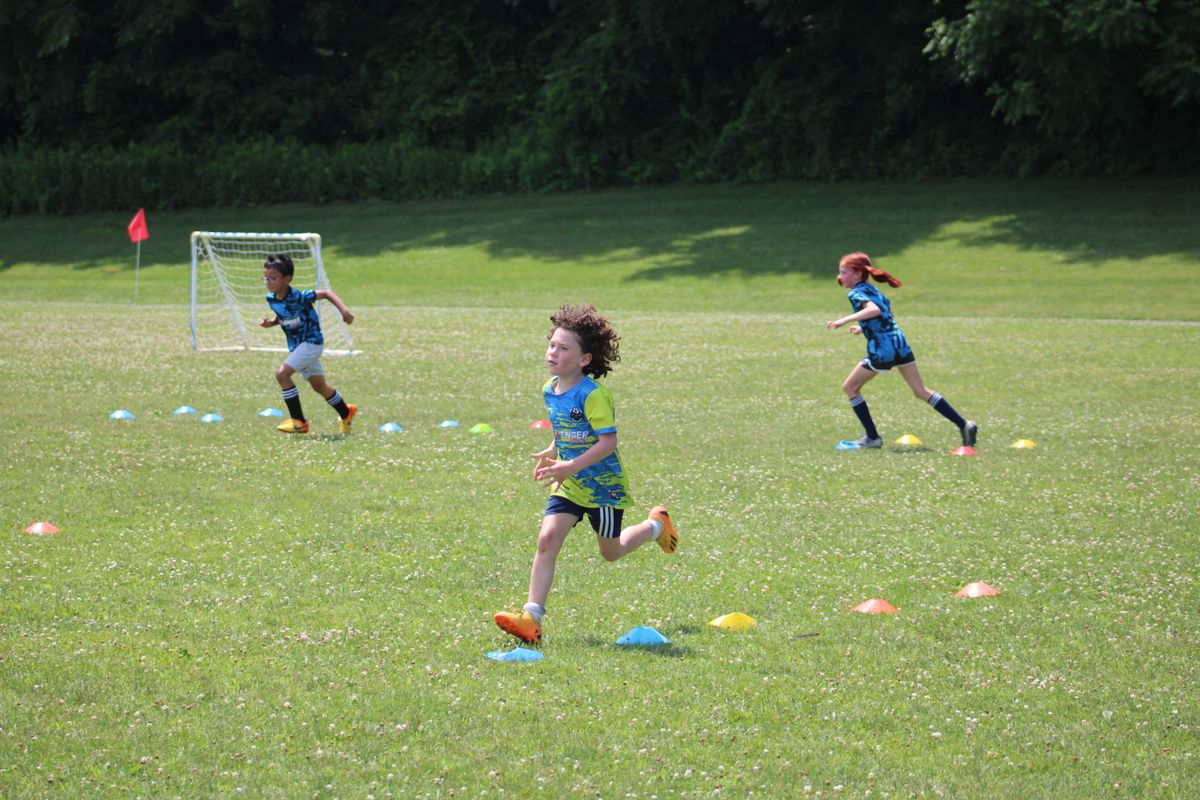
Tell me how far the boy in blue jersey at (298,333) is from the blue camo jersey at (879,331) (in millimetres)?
5259

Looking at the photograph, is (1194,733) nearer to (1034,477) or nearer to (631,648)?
(631,648)

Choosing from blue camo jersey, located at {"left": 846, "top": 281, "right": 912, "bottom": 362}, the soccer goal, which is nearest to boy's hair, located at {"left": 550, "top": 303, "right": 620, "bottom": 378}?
blue camo jersey, located at {"left": 846, "top": 281, "right": 912, "bottom": 362}

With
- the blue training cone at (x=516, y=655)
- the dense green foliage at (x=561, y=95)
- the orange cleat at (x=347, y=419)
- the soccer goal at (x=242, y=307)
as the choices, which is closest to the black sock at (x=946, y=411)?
the orange cleat at (x=347, y=419)

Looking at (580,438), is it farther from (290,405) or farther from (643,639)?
(290,405)

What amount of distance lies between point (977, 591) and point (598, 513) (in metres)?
2.31

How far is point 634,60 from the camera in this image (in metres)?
47.4

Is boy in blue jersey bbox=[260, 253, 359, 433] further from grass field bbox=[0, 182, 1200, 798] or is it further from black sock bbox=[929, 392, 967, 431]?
black sock bbox=[929, 392, 967, 431]

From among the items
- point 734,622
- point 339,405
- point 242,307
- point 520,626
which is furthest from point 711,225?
point 520,626

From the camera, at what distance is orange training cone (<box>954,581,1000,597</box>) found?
784cm

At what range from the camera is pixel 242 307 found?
30938mm

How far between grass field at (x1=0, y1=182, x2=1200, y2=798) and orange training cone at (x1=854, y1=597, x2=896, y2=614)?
0.12 m

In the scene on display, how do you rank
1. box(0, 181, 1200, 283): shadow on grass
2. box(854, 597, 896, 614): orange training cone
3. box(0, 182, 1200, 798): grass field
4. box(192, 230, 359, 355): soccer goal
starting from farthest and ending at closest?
1. box(0, 181, 1200, 283): shadow on grass
2. box(192, 230, 359, 355): soccer goal
3. box(854, 597, 896, 614): orange training cone
4. box(0, 182, 1200, 798): grass field

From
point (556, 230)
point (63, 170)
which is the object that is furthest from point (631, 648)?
point (63, 170)

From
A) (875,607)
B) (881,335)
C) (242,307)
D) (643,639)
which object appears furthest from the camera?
(242,307)
